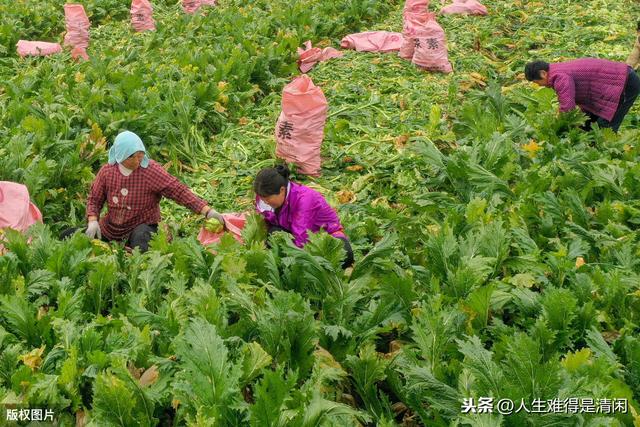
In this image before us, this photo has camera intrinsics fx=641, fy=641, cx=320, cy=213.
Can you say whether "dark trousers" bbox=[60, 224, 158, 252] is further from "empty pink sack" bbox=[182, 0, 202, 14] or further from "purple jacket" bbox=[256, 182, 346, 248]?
"empty pink sack" bbox=[182, 0, 202, 14]

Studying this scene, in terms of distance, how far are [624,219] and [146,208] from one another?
138 inches

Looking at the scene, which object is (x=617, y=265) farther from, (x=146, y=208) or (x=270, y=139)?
(x=270, y=139)

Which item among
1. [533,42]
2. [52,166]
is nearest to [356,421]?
[52,166]

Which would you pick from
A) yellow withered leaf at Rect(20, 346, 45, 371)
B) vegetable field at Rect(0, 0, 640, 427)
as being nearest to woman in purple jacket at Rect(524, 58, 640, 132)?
vegetable field at Rect(0, 0, 640, 427)

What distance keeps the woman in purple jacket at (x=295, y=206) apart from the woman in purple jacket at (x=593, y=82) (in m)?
2.87

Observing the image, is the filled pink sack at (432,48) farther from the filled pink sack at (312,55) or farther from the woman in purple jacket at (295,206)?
the woman in purple jacket at (295,206)

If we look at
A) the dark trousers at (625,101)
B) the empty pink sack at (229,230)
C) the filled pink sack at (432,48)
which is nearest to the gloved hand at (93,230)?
the empty pink sack at (229,230)

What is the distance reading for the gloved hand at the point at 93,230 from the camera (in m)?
4.73

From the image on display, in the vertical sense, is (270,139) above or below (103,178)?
below

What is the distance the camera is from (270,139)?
685 cm

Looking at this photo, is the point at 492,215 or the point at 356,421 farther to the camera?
the point at 492,215

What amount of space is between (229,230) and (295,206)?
75 centimetres

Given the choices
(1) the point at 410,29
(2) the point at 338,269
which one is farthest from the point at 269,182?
(1) the point at 410,29

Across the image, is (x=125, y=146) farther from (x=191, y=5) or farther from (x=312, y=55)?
(x=191, y=5)
